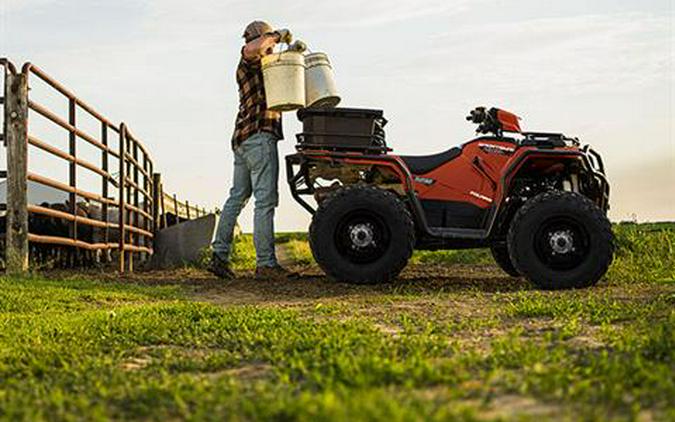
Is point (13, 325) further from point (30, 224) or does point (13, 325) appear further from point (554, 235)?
point (30, 224)

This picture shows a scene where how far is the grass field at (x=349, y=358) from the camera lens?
259 cm

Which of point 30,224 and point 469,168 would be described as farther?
point 30,224

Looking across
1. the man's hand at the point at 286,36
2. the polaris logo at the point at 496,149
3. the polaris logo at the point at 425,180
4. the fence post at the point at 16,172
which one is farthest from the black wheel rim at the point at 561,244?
the fence post at the point at 16,172

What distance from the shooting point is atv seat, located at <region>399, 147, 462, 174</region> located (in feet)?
25.4

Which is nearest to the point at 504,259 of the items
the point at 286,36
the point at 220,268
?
the point at 220,268

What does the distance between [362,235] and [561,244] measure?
5.57 ft

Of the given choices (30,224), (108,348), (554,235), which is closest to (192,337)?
(108,348)

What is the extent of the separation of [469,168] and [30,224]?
5.29 m

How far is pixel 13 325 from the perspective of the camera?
16.6 feet

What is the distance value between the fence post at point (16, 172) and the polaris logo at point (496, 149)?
14.9 ft

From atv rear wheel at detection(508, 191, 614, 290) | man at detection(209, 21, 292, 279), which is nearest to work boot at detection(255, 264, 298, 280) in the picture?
man at detection(209, 21, 292, 279)

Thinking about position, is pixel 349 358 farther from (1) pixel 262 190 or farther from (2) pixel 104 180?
(2) pixel 104 180

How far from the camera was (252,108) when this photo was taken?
855 cm

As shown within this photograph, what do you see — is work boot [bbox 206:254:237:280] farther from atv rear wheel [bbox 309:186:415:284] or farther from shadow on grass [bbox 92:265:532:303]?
atv rear wheel [bbox 309:186:415:284]
